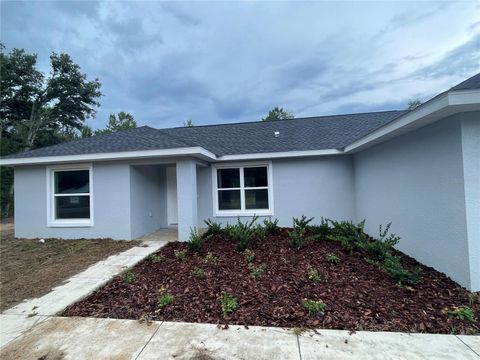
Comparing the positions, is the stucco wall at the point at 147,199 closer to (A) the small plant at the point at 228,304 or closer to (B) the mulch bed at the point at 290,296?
(B) the mulch bed at the point at 290,296

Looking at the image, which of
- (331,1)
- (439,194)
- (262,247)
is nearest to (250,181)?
(262,247)

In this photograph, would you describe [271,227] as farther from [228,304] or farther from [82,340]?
[82,340]

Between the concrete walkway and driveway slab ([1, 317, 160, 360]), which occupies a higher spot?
the concrete walkway

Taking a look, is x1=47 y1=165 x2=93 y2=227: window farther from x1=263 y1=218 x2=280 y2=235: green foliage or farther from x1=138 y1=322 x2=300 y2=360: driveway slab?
x1=138 y1=322 x2=300 y2=360: driveway slab

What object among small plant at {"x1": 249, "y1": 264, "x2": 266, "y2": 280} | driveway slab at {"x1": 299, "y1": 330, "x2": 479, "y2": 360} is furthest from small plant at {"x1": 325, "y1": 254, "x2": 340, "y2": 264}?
driveway slab at {"x1": 299, "y1": 330, "x2": 479, "y2": 360}

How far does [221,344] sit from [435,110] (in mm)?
4485

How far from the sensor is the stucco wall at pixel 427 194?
155 inches

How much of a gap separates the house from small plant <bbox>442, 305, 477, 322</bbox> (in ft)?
2.46

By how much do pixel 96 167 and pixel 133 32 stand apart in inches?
261

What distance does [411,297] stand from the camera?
146 inches

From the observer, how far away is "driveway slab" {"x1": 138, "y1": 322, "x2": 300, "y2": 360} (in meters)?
2.56

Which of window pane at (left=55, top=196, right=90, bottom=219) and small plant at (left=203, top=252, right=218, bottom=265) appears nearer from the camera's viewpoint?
small plant at (left=203, top=252, right=218, bottom=265)

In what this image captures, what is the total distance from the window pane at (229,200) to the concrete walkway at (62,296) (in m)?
3.54

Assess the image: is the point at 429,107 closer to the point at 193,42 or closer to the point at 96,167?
the point at 96,167
